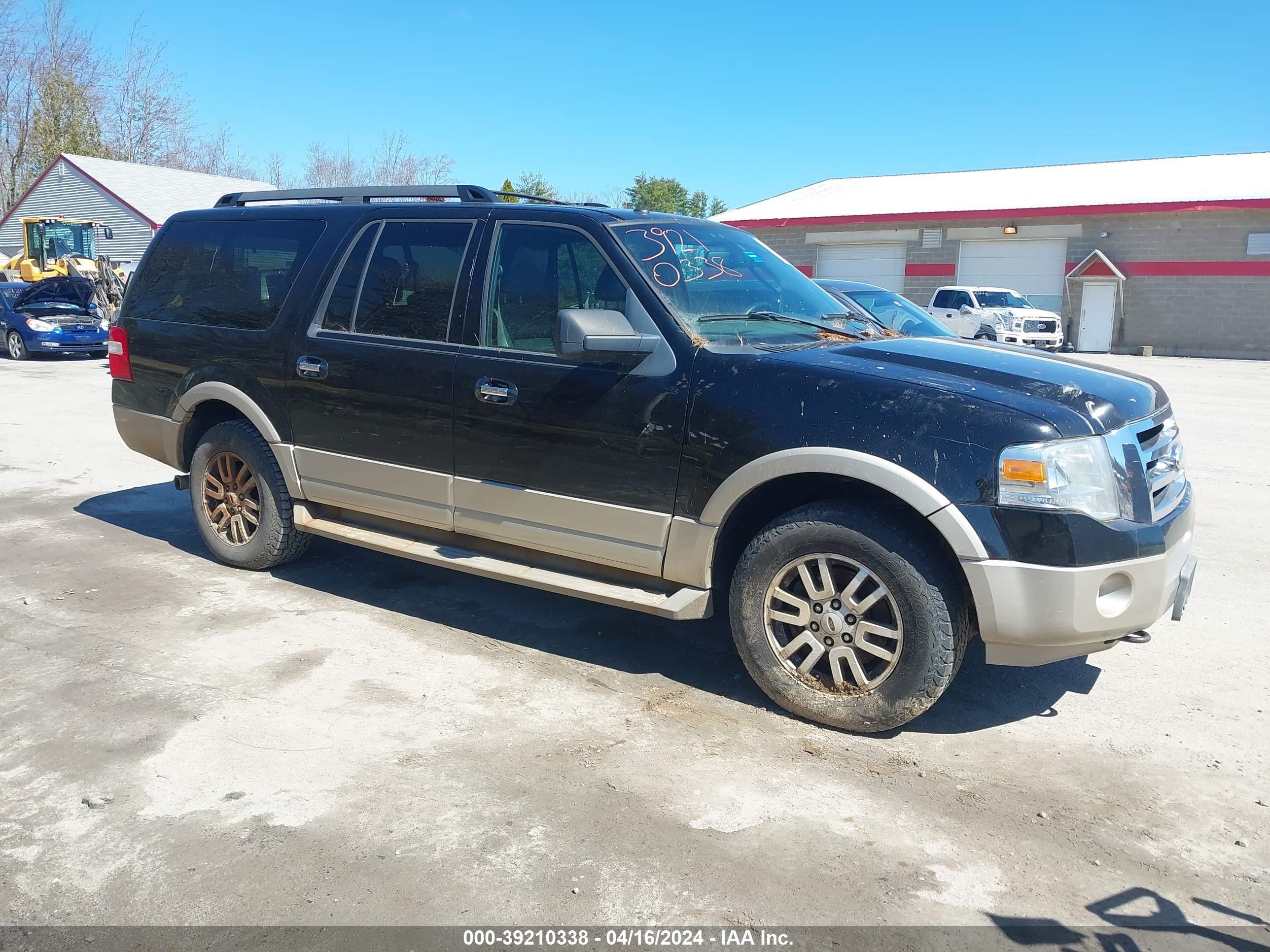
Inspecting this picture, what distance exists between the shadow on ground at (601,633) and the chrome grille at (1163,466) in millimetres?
1029

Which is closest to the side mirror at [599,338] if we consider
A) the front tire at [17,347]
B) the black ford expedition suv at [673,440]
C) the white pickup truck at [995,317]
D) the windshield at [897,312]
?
the black ford expedition suv at [673,440]

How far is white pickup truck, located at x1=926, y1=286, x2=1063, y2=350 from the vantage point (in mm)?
26188

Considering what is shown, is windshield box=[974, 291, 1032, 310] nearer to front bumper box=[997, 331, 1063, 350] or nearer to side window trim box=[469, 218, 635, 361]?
front bumper box=[997, 331, 1063, 350]

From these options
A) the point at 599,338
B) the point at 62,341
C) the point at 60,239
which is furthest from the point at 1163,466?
the point at 60,239

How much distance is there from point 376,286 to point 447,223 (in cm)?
54

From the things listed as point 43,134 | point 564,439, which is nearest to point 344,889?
point 564,439

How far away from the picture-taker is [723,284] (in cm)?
468

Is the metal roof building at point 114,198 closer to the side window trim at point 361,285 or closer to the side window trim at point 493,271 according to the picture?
the side window trim at point 361,285

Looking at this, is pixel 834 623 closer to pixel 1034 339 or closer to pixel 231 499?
pixel 231 499

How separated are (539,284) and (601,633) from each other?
183 centimetres

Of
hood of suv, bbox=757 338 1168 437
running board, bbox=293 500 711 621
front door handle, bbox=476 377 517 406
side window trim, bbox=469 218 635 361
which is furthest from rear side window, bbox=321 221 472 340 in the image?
hood of suv, bbox=757 338 1168 437

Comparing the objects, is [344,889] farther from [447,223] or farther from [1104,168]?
Answer: [1104,168]

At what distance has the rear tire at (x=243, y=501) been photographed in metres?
5.73

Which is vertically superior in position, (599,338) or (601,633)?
(599,338)
